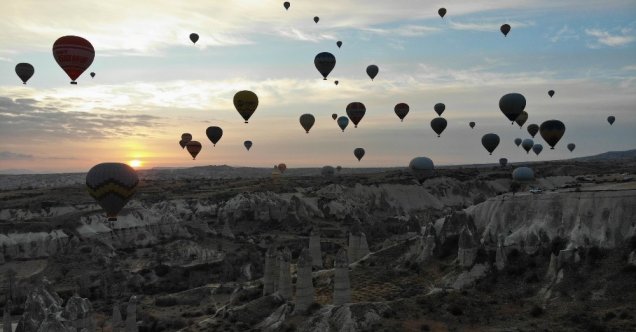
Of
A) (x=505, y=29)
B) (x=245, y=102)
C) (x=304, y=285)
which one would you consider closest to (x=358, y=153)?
(x=505, y=29)

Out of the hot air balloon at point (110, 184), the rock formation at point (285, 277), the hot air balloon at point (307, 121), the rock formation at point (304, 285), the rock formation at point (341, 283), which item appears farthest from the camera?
the hot air balloon at point (307, 121)

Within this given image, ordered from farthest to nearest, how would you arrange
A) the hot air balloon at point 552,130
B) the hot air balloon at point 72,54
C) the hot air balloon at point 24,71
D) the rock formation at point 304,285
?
the hot air balloon at point 24,71
the hot air balloon at point 552,130
the hot air balloon at point 72,54
the rock formation at point 304,285

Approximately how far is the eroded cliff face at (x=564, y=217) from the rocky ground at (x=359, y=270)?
11 centimetres

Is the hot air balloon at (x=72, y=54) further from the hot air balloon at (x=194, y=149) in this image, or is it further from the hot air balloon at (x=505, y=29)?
the hot air balloon at (x=505, y=29)

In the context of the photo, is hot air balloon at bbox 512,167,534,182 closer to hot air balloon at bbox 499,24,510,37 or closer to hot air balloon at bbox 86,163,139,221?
hot air balloon at bbox 499,24,510,37

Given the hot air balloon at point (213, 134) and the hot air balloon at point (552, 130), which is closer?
the hot air balloon at point (552, 130)

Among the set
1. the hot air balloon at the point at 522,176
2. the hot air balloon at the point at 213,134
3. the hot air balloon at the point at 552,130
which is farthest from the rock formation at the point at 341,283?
the hot air balloon at the point at 522,176

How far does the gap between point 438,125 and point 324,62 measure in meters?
26.2

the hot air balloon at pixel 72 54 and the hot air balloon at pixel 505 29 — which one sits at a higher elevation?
the hot air balloon at pixel 505 29

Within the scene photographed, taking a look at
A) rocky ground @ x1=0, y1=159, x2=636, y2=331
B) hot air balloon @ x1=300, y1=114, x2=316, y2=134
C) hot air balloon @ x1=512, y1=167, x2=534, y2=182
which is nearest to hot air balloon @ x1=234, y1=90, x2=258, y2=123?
rocky ground @ x1=0, y1=159, x2=636, y2=331

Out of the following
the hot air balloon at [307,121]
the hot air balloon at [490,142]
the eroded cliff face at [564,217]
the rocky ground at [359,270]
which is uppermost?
the hot air balloon at [307,121]

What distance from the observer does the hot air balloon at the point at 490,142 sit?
8994 centimetres

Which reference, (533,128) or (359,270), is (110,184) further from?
(533,128)

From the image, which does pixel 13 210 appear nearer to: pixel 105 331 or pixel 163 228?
pixel 163 228
